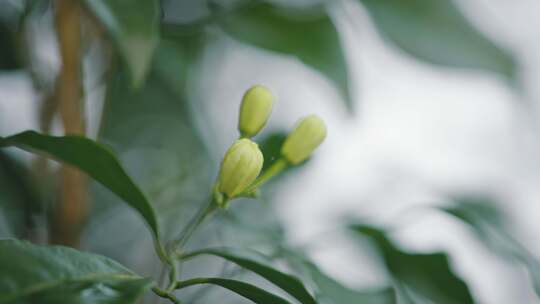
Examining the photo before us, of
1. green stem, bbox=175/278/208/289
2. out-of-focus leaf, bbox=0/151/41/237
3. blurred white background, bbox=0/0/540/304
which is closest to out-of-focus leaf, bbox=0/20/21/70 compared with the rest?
out-of-focus leaf, bbox=0/151/41/237

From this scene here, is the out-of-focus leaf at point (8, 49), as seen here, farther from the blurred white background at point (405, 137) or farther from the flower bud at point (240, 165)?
the flower bud at point (240, 165)

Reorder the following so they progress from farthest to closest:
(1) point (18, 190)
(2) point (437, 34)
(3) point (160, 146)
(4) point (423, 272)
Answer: (3) point (160, 146) → (1) point (18, 190) → (2) point (437, 34) → (4) point (423, 272)

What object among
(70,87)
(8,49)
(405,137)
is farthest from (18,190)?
(405,137)

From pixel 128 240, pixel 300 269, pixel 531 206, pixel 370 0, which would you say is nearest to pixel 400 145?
pixel 531 206

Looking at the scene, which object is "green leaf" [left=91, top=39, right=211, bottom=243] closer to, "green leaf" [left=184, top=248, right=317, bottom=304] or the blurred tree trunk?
the blurred tree trunk

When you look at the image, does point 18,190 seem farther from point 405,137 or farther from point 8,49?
point 405,137
